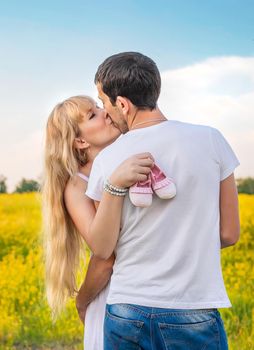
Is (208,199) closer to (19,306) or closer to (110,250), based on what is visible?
(110,250)

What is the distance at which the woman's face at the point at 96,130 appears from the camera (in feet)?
7.77

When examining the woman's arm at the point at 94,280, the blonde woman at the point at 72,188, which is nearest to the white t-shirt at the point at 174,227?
the woman's arm at the point at 94,280

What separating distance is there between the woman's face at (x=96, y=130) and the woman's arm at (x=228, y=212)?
0.49m

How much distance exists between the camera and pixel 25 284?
17.4ft

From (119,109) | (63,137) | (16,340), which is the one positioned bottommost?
(16,340)

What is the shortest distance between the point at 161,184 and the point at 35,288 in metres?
3.50

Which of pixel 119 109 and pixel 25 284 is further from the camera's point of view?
pixel 25 284

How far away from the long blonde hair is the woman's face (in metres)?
0.02

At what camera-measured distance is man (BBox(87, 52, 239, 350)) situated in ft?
6.23

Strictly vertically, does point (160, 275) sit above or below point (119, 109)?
below

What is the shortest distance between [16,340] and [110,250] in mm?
3053

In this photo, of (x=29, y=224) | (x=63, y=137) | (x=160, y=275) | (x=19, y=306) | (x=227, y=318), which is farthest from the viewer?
(x=29, y=224)

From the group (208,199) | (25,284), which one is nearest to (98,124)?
(208,199)

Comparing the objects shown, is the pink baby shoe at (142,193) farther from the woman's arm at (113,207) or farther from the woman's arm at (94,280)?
the woman's arm at (94,280)
